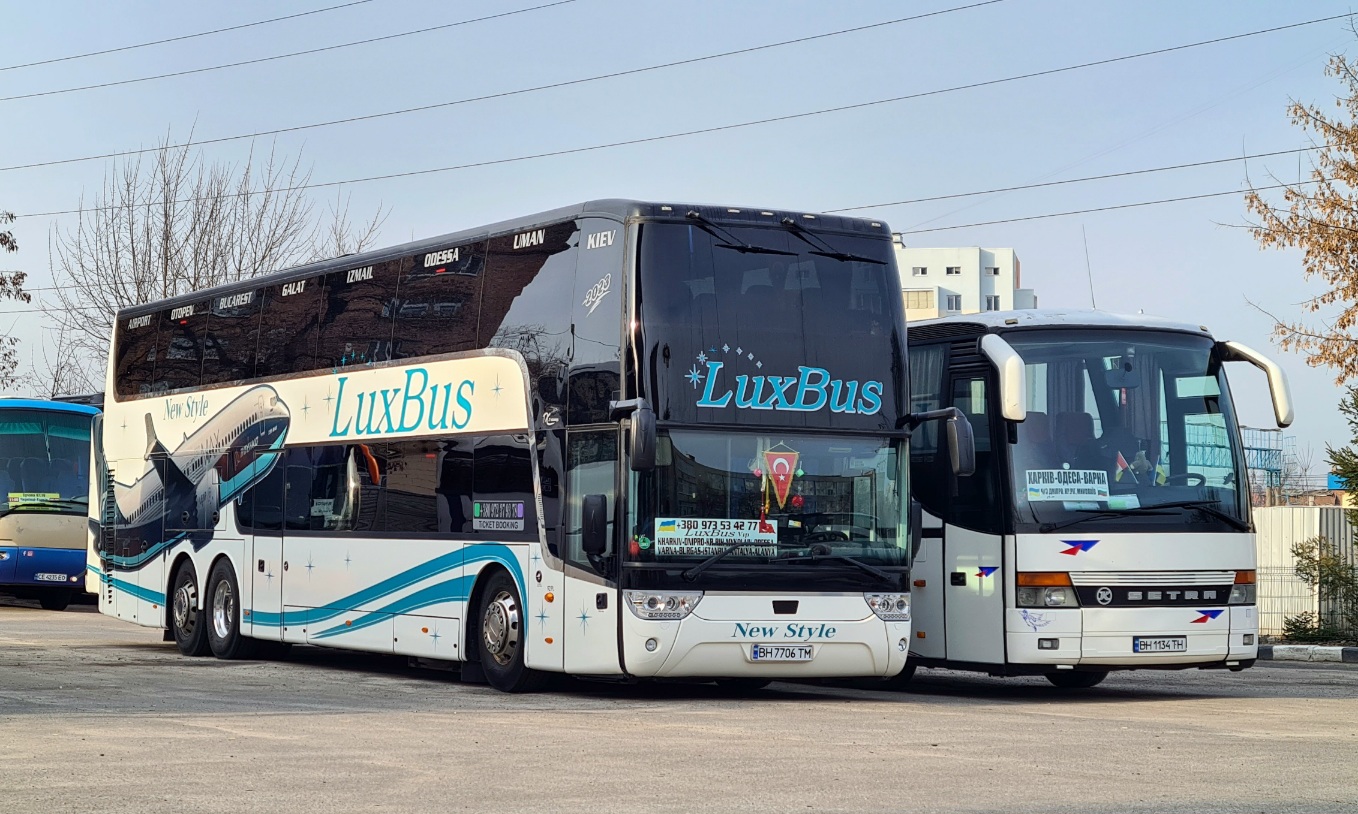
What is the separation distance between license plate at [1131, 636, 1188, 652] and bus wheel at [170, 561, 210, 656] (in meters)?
10.5

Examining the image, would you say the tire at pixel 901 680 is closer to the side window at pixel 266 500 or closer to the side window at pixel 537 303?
the side window at pixel 537 303

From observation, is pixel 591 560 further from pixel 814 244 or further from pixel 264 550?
pixel 264 550

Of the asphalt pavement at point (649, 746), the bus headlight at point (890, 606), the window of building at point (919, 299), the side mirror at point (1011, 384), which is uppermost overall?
the window of building at point (919, 299)

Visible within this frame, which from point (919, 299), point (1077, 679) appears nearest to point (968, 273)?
point (919, 299)

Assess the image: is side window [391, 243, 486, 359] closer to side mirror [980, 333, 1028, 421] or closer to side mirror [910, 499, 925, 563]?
side mirror [910, 499, 925, 563]

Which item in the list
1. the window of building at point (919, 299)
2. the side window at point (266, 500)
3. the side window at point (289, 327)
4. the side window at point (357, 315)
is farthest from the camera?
the window of building at point (919, 299)

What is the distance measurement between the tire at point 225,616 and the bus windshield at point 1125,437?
9004mm

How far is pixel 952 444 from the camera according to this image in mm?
14750

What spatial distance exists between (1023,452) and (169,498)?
1084 cm

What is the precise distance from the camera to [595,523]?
1402 centimetres

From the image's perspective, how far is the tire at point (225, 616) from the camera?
65.6ft

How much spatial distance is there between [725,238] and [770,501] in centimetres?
208

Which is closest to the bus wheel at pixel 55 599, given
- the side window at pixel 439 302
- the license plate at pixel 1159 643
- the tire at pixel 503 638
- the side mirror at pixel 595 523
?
the side window at pixel 439 302

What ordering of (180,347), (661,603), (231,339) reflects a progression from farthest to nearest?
(180,347) < (231,339) < (661,603)
